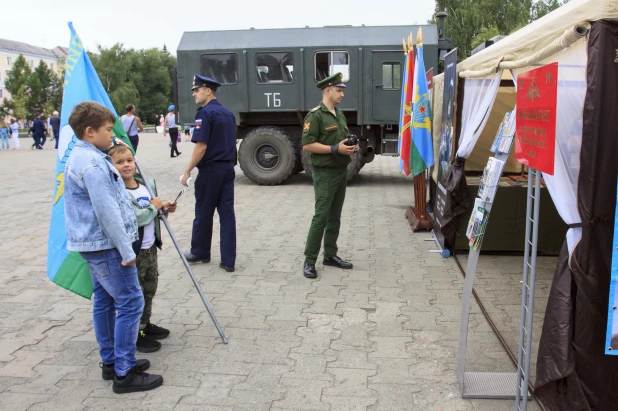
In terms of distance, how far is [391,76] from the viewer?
10.9 meters

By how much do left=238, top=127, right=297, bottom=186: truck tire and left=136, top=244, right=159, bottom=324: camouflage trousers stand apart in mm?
7749

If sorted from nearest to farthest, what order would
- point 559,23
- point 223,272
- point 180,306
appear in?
point 559,23
point 180,306
point 223,272

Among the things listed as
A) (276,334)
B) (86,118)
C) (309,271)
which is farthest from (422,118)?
(86,118)

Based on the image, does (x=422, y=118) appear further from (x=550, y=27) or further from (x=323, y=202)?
(x=550, y=27)

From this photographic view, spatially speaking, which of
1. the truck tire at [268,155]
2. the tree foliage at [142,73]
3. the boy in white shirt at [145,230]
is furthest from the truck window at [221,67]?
the tree foliage at [142,73]

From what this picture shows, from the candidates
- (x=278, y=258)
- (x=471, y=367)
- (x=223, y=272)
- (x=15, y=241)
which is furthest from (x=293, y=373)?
(x=15, y=241)

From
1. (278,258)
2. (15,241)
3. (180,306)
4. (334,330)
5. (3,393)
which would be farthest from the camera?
(15,241)

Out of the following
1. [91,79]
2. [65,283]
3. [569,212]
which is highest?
[91,79]

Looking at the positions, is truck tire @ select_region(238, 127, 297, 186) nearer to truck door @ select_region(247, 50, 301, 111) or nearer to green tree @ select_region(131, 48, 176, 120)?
truck door @ select_region(247, 50, 301, 111)

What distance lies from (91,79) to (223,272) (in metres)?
2.52

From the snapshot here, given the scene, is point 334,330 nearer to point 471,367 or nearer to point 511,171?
point 471,367

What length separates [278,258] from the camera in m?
6.14

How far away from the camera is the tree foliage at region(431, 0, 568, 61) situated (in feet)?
116

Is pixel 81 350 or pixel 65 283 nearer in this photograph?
pixel 65 283
